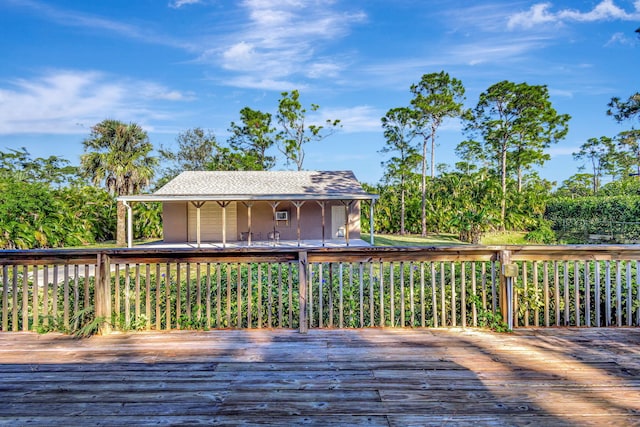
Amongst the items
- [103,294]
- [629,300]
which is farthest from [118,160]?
[629,300]

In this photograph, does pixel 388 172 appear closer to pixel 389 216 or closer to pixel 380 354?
pixel 389 216

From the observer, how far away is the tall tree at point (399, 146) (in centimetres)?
2078

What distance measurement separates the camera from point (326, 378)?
2230mm

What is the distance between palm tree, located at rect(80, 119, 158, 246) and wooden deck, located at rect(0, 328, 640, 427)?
14.0 metres

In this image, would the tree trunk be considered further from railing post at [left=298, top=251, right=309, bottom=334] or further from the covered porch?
railing post at [left=298, top=251, right=309, bottom=334]

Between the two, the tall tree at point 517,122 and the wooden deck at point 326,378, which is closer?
the wooden deck at point 326,378

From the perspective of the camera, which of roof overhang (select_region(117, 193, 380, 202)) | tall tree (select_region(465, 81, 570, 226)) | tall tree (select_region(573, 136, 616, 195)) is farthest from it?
tall tree (select_region(573, 136, 616, 195))

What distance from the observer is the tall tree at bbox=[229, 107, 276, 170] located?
2664 centimetres

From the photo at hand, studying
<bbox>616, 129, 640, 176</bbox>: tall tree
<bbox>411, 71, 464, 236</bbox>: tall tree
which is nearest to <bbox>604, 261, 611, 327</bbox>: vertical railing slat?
<bbox>411, 71, 464, 236</bbox>: tall tree

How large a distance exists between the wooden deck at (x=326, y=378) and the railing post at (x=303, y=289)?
0.38 feet

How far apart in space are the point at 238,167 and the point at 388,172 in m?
11.3

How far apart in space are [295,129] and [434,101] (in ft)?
36.8

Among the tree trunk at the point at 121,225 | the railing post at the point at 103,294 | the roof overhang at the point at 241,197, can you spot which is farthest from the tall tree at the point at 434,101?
Answer: the railing post at the point at 103,294

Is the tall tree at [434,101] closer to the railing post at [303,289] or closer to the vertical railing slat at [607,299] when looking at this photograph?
the vertical railing slat at [607,299]
